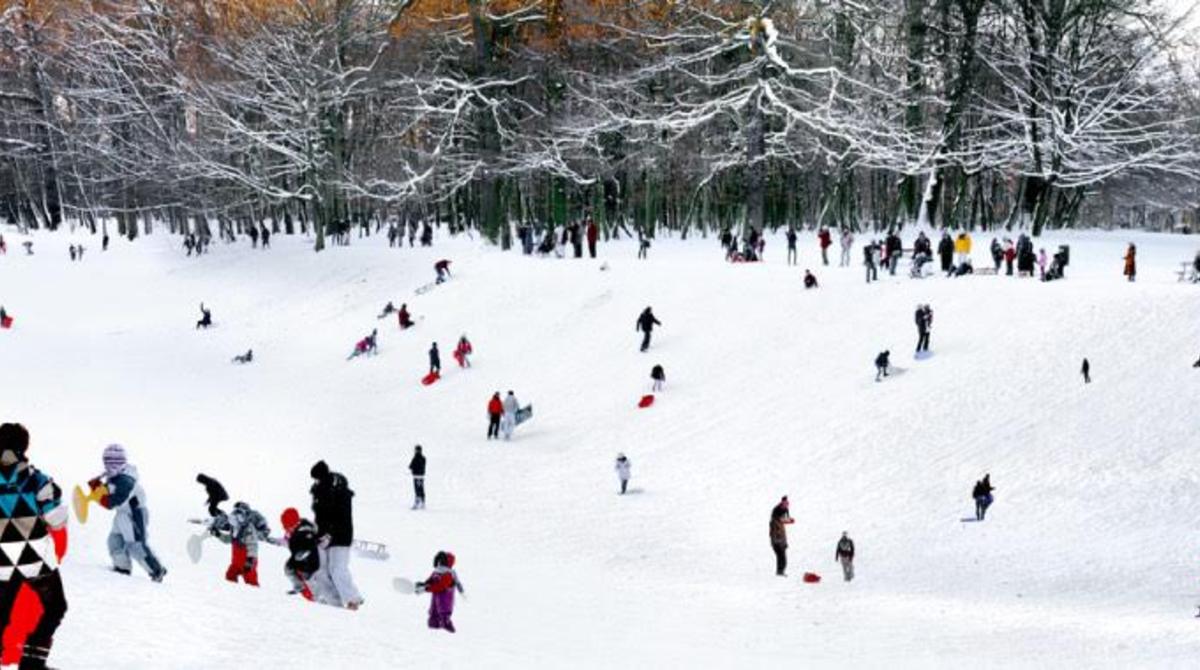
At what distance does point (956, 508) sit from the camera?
63.6 ft

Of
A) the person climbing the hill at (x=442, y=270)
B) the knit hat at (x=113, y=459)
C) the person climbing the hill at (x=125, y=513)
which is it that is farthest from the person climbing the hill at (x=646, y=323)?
the knit hat at (x=113, y=459)

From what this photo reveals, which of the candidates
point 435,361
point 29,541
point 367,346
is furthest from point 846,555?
point 367,346

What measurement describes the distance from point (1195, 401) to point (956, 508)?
570 centimetres

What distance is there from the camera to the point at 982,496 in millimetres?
18609

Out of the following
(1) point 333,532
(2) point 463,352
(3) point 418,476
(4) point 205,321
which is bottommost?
(3) point 418,476

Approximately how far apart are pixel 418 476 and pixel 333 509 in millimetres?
11021

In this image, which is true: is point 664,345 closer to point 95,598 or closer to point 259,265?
point 95,598

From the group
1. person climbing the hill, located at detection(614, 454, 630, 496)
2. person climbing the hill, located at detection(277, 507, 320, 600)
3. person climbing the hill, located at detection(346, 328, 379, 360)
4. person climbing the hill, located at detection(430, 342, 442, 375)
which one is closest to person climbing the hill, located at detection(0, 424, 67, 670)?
person climbing the hill, located at detection(277, 507, 320, 600)

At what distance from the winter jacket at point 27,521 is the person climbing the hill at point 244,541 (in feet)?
16.8

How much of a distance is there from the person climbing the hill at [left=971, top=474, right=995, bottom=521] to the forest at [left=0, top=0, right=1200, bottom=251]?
834 inches

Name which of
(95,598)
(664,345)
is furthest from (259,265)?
(95,598)

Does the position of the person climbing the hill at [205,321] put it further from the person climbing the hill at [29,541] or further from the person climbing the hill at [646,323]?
the person climbing the hill at [29,541]

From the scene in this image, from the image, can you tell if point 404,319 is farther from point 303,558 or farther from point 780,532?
point 303,558

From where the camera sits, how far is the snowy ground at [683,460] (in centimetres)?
1232
